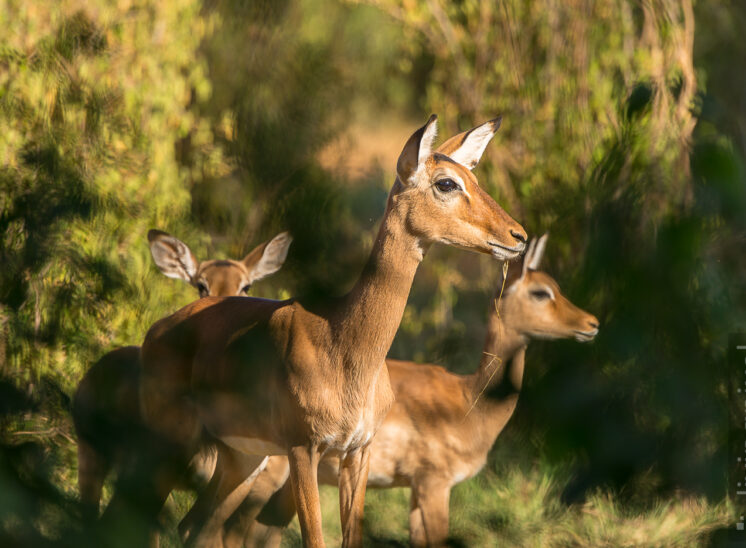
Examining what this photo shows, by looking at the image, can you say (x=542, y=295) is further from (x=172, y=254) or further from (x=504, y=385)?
(x=504, y=385)

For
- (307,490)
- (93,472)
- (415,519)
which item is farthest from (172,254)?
(415,519)

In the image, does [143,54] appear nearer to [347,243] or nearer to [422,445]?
[347,243]

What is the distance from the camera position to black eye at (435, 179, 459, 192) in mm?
2914

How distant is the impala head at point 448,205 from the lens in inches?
107

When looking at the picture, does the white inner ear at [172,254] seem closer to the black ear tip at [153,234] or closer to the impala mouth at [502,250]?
the black ear tip at [153,234]

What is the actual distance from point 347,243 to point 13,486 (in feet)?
0.97

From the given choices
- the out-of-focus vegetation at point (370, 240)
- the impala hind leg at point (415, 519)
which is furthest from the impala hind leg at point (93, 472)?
the impala hind leg at point (415, 519)

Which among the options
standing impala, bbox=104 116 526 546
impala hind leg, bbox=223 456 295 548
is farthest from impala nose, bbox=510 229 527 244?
impala hind leg, bbox=223 456 295 548

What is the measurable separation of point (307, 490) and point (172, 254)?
1822mm

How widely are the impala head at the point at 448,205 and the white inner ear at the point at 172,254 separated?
1.09 m

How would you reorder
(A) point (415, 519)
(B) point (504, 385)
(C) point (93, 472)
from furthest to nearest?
(A) point (415, 519), (C) point (93, 472), (B) point (504, 385)

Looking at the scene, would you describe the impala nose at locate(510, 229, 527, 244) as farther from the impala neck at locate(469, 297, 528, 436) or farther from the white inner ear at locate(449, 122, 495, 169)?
the impala neck at locate(469, 297, 528, 436)

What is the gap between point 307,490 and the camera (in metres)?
3.12

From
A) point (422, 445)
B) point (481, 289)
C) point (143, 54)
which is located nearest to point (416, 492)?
point (422, 445)
